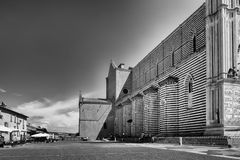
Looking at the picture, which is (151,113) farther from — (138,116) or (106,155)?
(106,155)

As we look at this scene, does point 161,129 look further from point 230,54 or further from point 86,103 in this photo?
point 86,103

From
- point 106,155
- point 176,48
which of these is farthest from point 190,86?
point 106,155

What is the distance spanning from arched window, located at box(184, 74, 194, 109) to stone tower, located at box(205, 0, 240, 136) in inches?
176

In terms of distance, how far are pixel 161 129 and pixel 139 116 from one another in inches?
472

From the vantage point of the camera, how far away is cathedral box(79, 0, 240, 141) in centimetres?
2480

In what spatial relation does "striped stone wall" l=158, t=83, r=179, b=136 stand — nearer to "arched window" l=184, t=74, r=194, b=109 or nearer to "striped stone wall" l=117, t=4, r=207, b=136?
"striped stone wall" l=117, t=4, r=207, b=136

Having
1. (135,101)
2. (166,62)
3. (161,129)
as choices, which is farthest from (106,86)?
(161,129)

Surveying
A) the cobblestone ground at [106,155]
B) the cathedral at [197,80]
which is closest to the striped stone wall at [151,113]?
the cathedral at [197,80]

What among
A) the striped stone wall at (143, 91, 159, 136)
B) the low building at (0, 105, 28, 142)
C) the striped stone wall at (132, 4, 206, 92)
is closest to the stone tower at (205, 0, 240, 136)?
the striped stone wall at (132, 4, 206, 92)

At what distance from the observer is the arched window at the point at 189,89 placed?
101 ft

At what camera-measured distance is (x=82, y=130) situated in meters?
69.8

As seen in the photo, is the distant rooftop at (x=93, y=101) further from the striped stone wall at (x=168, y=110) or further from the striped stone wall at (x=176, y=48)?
the striped stone wall at (x=168, y=110)

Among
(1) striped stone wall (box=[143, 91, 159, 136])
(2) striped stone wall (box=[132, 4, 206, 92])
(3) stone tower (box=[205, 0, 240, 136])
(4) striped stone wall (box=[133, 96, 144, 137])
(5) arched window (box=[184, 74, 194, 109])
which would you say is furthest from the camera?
(4) striped stone wall (box=[133, 96, 144, 137])

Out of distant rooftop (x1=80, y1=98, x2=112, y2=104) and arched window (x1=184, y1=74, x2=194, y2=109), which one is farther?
distant rooftop (x1=80, y1=98, x2=112, y2=104)
